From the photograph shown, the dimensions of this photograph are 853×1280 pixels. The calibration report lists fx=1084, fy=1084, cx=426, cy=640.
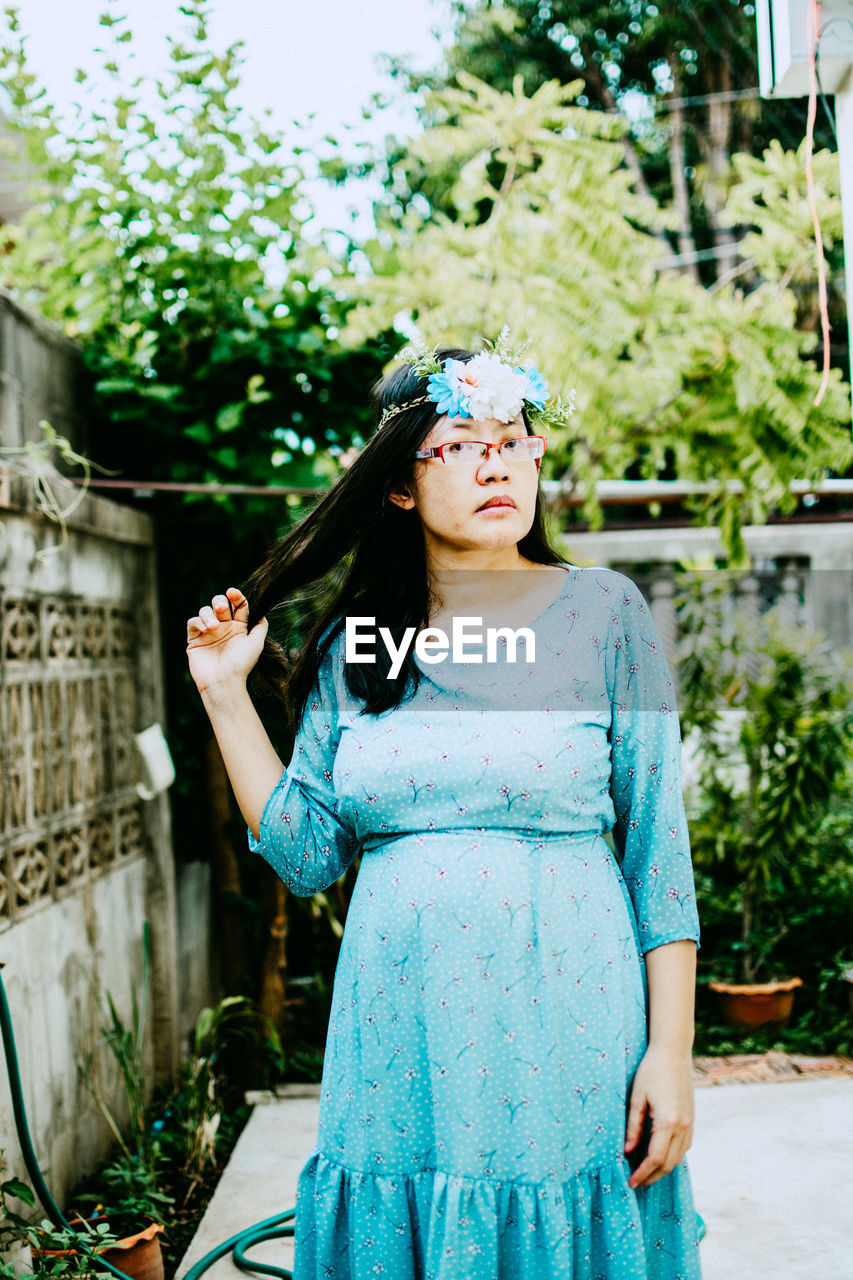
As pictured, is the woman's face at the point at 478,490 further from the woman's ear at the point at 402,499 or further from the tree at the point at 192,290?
the tree at the point at 192,290

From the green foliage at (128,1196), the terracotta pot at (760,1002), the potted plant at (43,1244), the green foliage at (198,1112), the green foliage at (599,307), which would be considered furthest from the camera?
the terracotta pot at (760,1002)

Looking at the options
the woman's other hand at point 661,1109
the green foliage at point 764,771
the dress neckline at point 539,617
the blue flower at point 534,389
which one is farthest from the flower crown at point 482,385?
the green foliage at point 764,771

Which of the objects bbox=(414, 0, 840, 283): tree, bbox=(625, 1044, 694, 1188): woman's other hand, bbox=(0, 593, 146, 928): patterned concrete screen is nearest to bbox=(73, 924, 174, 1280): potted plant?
bbox=(0, 593, 146, 928): patterned concrete screen

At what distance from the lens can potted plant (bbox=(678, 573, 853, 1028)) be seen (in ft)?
15.1

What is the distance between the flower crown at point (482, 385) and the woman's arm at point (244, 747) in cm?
46

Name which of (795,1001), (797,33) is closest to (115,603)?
(797,33)

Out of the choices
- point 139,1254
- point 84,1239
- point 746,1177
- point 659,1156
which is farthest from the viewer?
point 746,1177

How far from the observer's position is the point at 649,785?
55.4 inches

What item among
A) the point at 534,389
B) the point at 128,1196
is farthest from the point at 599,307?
the point at 128,1196

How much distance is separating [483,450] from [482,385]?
9 cm

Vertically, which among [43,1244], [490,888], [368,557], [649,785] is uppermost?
[368,557]

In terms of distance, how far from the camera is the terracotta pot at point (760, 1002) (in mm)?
4449

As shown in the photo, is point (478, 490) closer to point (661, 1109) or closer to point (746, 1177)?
point (661, 1109)

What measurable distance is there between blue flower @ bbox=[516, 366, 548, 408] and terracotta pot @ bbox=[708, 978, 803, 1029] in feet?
11.7
